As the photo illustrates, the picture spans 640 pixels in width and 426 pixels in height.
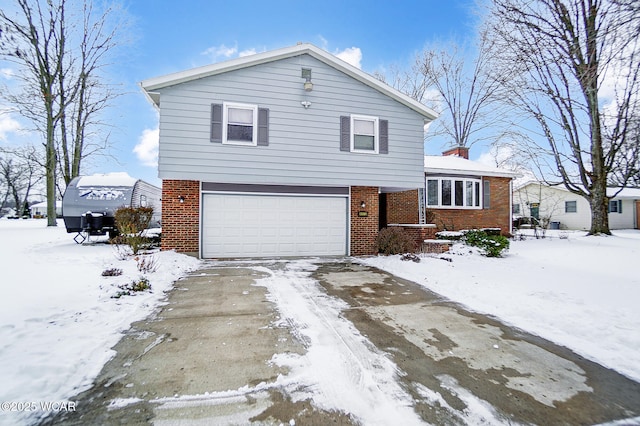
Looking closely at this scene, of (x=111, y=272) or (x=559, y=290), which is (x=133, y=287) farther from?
(x=559, y=290)

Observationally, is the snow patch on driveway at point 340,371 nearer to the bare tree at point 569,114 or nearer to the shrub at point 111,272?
the shrub at point 111,272

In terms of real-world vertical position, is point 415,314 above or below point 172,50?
below

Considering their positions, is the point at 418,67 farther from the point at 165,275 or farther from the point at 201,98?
the point at 165,275

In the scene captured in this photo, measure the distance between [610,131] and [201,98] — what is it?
57.7ft

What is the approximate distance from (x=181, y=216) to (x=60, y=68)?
16440 mm

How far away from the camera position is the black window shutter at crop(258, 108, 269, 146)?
371 inches

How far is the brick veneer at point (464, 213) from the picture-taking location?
1328cm

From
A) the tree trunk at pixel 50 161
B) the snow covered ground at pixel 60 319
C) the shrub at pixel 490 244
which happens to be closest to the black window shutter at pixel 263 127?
the snow covered ground at pixel 60 319

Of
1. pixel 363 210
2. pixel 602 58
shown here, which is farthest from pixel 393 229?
pixel 602 58

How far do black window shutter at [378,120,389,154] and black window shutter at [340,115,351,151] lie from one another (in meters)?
1.13

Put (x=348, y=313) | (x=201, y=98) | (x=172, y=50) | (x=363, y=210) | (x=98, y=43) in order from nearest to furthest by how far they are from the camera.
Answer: (x=348, y=313) < (x=201, y=98) < (x=363, y=210) < (x=172, y=50) < (x=98, y=43)

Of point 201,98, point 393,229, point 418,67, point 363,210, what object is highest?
point 418,67

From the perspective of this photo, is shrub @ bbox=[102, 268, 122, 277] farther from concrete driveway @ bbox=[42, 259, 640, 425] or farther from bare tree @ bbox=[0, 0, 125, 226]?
bare tree @ bbox=[0, 0, 125, 226]

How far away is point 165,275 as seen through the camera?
665 centimetres
